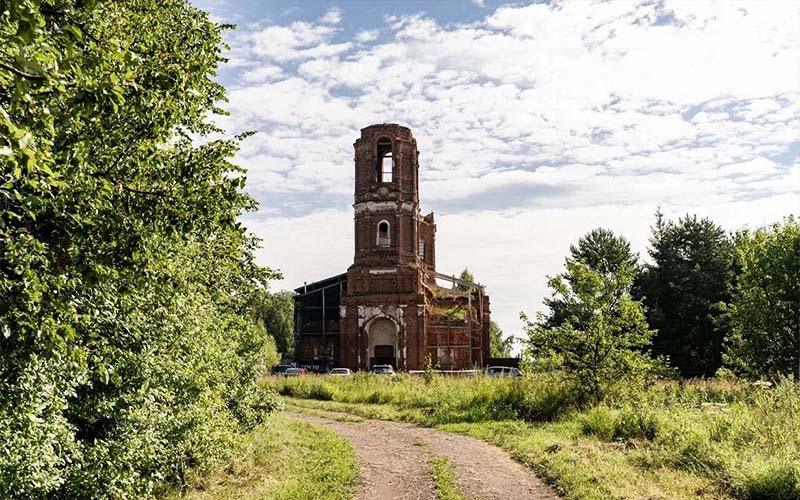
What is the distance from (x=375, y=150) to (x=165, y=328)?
37.4 m

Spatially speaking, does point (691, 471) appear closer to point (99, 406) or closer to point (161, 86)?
point (99, 406)

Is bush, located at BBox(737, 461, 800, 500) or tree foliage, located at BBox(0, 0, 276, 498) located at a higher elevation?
tree foliage, located at BBox(0, 0, 276, 498)

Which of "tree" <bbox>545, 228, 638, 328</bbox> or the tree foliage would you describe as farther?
"tree" <bbox>545, 228, 638, 328</bbox>

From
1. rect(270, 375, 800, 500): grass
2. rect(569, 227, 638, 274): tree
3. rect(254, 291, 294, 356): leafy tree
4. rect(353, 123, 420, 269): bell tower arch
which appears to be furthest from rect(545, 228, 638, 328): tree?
rect(254, 291, 294, 356): leafy tree

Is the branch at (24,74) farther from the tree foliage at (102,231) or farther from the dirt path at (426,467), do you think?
the dirt path at (426,467)

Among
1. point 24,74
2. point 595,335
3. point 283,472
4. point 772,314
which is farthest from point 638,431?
point 24,74

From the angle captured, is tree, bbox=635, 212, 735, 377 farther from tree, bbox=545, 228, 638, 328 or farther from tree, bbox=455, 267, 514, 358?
tree, bbox=455, 267, 514, 358

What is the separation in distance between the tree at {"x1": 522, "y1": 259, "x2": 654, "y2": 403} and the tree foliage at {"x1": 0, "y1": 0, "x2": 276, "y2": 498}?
1181 cm

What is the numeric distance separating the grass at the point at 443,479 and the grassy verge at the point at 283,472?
138cm

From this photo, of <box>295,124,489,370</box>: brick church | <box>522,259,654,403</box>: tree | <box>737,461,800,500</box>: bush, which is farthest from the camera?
<box>295,124,489,370</box>: brick church

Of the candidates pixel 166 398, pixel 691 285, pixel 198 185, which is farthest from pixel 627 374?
pixel 691 285

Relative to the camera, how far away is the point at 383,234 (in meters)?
44.4

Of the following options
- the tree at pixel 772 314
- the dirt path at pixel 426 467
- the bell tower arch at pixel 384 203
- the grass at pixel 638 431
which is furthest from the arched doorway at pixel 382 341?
the dirt path at pixel 426 467

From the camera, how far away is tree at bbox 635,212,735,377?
3775 cm
